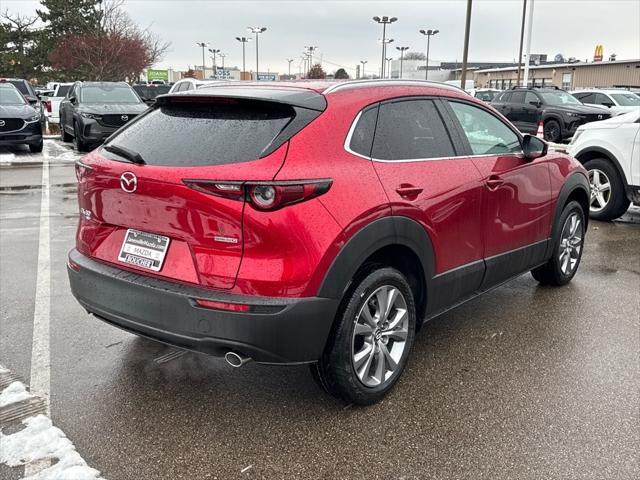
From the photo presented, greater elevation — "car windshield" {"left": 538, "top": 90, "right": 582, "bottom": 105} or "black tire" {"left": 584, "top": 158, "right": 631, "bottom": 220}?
"car windshield" {"left": 538, "top": 90, "right": 582, "bottom": 105}

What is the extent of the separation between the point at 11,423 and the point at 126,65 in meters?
37.0

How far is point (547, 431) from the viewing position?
2.97 m

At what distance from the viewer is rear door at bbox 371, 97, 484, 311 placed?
319cm

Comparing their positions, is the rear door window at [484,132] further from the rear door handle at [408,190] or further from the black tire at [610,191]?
the black tire at [610,191]

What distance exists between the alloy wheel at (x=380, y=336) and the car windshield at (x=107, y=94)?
13.6 meters

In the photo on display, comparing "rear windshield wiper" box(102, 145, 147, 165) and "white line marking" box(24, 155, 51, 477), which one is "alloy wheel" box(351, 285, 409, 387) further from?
"white line marking" box(24, 155, 51, 477)

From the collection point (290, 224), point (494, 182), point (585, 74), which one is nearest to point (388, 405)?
point (290, 224)

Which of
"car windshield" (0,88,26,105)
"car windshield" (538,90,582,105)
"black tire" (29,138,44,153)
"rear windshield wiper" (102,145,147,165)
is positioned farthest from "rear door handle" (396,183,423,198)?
"car windshield" (538,90,582,105)

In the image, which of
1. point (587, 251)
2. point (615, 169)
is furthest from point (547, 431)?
point (615, 169)

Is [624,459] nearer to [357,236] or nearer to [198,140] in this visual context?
[357,236]

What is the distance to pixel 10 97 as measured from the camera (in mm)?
14641

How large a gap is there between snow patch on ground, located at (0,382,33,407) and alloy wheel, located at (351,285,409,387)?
1818 millimetres

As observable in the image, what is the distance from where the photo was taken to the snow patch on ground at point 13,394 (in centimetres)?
315

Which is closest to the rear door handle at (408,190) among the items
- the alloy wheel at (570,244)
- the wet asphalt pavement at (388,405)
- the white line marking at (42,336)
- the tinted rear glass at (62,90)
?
the wet asphalt pavement at (388,405)
